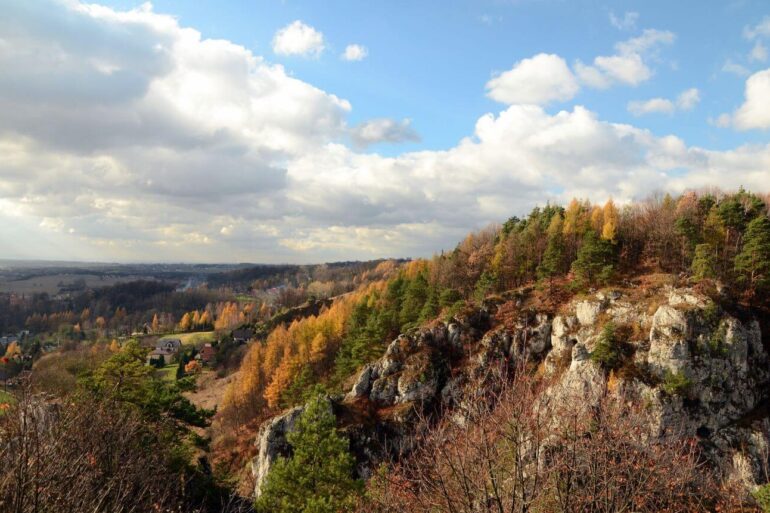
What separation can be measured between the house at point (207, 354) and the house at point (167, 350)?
6350 mm

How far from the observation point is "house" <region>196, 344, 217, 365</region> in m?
97.6

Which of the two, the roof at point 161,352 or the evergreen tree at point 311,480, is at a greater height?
the evergreen tree at point 311,480

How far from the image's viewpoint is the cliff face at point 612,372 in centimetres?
3066

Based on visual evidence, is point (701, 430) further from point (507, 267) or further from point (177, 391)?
point (177, 391)

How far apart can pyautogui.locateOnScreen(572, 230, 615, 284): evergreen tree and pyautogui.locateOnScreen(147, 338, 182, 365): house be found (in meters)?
95.1

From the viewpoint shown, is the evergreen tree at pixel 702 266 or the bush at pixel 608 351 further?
the evergreen tree at pixel 702 266

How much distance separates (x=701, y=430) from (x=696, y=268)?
16552mm

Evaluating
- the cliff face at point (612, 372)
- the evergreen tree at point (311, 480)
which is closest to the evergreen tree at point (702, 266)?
the cliff face at point (612, 372)

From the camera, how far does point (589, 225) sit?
194 ft

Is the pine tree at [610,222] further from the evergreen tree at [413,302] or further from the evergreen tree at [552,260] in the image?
the evergreen tree at [413,302]

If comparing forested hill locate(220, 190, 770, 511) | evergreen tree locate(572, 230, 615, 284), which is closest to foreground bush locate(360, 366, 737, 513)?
forested hill locate(220, 190, 770, 511)

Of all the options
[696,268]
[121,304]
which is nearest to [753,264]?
[696,268]

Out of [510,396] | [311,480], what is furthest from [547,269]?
[510,396]

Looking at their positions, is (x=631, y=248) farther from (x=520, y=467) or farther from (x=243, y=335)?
(x=243, y=335)
